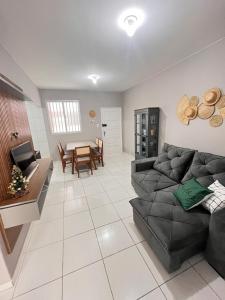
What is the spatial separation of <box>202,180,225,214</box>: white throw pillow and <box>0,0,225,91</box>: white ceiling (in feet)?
6.58

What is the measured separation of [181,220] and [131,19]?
232cm

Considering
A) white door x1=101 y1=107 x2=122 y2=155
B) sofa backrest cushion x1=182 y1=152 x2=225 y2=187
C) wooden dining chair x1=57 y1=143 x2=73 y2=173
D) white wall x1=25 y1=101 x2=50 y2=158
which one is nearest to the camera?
sofa backrest cushion x1=182 y1=152 x2=225 y2=187

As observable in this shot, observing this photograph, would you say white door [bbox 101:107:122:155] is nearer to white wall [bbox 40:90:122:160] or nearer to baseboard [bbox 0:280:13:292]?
white wall [bbox 40:90:122:160]

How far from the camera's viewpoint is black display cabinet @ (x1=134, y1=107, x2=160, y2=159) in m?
3.72

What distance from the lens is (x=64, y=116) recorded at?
17.1ft

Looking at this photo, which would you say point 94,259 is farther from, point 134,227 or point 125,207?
point 125,207

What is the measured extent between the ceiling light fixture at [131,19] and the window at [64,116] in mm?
3856

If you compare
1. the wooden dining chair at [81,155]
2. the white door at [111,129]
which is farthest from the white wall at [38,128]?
the white door at [111,129]

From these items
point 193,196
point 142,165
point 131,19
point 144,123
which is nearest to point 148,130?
point 144,123

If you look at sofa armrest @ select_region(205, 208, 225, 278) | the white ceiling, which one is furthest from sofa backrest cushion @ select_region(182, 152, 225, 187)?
the white ceiling

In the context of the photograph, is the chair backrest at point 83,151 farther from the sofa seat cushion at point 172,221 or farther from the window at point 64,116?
the sofa seat cushion at point 172,221

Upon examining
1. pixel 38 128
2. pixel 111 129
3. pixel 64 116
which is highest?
pixel 64 116

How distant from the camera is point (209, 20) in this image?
5.58ft

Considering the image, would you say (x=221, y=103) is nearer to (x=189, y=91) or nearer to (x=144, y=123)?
(x=189, y=91)
